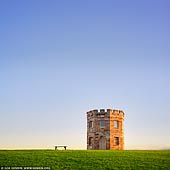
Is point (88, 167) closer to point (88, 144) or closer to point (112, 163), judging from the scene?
point (112, 163)

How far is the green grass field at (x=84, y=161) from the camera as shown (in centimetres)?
3206

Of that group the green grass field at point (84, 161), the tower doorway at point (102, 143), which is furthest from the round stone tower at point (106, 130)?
the green grass field at point (84, 161)

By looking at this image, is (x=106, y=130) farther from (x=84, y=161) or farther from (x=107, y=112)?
(x=84, y=161)

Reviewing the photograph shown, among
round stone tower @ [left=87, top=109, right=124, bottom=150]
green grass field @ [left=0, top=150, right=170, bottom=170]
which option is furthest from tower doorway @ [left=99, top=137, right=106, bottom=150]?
green grass field @ [left=0, top=150, right=170, bottom=170]

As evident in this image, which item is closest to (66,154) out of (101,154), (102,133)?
(101,154)

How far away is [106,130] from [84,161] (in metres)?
26.1

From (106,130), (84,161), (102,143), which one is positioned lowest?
(84,161)

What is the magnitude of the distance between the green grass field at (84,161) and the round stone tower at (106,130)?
20.7 m

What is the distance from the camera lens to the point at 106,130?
59.7 meters

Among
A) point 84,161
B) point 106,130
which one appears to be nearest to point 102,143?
point 106,130

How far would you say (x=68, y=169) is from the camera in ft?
102

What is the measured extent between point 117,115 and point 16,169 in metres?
32.3

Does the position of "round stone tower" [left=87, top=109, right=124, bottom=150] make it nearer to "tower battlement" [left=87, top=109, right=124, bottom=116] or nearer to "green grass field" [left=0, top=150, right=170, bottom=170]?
"tower battlement" [left=87, top=109, right=124, bottom=116]

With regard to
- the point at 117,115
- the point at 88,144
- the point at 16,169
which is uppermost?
the point at 117,115
